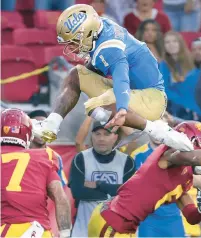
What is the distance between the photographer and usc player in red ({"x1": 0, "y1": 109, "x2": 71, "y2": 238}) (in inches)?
279

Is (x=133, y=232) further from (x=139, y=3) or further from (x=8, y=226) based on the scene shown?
(x=139, y=3)

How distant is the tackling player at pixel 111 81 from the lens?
6789mm

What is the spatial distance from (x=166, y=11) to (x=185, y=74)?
2.03m

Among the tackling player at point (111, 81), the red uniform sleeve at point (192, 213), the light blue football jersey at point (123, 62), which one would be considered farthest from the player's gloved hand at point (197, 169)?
Answer: the light blue football jersey at point (123, 62)

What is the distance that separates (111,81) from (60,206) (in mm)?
978

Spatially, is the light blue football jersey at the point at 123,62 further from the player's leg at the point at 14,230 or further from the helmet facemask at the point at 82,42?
the player's leg at the point at 14,230

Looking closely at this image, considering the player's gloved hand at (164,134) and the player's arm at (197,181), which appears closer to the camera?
the player's gloved hand at (164,134)

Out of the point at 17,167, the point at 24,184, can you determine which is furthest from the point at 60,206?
the point at 17,167

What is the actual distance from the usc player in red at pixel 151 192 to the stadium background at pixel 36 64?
1.60m

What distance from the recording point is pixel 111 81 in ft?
23.6

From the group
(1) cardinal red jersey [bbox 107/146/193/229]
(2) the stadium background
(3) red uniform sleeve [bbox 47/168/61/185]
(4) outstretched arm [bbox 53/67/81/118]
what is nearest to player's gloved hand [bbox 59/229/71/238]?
(3) red uniform sleeve [bbox 47/168/61/185]

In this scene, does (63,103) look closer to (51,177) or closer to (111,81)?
(111,81)

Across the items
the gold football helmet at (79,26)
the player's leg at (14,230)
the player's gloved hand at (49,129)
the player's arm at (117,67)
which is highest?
the gold football helmet at (79,26)

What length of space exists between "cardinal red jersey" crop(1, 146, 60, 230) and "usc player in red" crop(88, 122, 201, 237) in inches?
22.9
